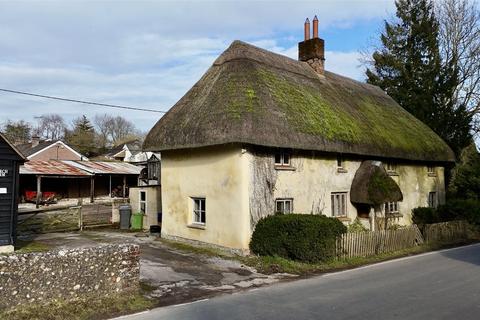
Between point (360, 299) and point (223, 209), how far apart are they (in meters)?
7.21

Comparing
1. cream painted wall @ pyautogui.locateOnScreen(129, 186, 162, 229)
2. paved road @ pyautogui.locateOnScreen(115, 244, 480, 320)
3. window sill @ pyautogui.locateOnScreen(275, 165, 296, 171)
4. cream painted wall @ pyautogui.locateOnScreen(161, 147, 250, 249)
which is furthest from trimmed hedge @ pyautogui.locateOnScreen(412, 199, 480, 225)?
cream painted wall @ pyautogui.locateOnScreen(129, 186, 162, 229)

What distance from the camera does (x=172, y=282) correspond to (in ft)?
35.7

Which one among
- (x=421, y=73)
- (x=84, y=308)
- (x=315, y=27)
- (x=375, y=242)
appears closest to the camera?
(x=84, y=308)

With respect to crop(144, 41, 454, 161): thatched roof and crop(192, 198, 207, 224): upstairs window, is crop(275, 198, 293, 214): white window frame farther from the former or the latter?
crop(192, 198, 207, 224): upstairs window

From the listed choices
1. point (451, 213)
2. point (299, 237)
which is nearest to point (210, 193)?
point (299, 237)

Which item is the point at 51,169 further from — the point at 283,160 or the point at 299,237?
the point at 299,237

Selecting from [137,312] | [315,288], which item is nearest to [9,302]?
[137,312]

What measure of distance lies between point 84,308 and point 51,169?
101ft

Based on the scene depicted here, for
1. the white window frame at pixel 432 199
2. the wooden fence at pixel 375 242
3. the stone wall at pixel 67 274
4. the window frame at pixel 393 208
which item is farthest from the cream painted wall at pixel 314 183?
the stone wall at pixel 67 274

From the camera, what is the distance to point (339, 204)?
18.9 meters

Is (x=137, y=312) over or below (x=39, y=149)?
below

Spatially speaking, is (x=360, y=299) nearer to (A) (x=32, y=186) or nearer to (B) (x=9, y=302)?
(B) (x=9, y=302)

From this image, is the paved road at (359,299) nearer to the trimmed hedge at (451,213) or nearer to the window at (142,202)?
the trimmed hedge at (451,213)

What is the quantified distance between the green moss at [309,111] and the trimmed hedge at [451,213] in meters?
6.53
